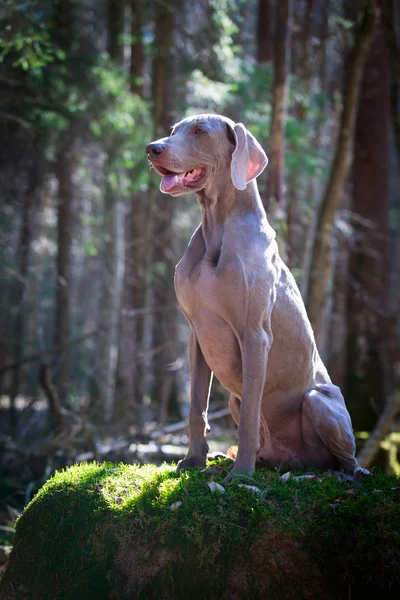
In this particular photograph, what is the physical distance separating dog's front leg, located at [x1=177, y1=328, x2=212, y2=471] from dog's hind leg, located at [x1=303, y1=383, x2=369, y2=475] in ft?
2.50

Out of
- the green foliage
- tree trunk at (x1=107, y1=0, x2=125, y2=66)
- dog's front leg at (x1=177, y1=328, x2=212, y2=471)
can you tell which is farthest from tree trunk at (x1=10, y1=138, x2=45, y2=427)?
dog's front leg at (x1=177, y1=328, x2=212, y2=471)

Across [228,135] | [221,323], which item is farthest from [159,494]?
[228,135]

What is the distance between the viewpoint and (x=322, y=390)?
17.0ft

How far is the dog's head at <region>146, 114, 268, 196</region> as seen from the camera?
4.55 m

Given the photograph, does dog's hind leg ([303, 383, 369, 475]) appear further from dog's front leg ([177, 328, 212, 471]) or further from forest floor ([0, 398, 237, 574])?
forest floor ([0, 398, 237, 574])

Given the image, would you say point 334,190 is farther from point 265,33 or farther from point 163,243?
point 265,33

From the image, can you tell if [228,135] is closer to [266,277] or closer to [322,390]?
[266,277]

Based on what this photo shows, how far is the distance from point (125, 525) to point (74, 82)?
30.0 ft

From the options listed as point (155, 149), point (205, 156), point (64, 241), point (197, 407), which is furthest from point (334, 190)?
point (64, 241)

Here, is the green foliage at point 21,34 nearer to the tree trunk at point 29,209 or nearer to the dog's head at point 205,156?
the dog's head at point 205,156

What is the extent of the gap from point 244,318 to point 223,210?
2.79 feet

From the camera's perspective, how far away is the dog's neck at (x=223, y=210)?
4938mm

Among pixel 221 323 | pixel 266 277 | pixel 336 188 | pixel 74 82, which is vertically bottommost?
pixel 221 323

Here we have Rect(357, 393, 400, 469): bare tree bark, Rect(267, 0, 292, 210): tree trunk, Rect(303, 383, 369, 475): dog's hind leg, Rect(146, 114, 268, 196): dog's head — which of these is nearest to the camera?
Rect(146, 114, 268, 196): dog's head
